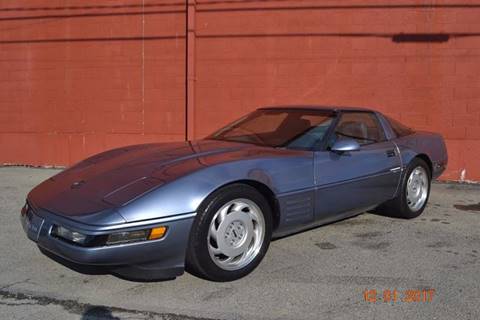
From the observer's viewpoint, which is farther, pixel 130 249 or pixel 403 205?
pixel 403 205

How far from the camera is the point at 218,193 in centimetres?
354

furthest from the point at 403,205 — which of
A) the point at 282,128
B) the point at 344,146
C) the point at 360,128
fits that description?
the point at 282,128

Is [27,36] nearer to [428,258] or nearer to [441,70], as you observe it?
[441,70]

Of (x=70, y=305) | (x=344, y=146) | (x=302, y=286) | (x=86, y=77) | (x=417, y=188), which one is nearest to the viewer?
(x=70, y=305)

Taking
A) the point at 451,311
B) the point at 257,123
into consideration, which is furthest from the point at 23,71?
the point at 451,311

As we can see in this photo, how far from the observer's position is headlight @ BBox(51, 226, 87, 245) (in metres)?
3.19


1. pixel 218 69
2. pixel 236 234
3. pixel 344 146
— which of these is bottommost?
pixel 236 234

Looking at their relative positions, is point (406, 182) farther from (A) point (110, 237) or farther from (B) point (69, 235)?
(B) point (69, 235)

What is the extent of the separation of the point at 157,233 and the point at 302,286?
111 cm

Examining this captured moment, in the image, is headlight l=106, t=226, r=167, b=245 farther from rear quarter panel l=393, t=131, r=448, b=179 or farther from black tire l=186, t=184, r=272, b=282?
rear quarter panel l=393, t=131, r=448, b=179

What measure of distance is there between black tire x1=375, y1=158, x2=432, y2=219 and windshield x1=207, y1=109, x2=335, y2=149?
111cm

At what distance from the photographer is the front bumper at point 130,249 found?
316cm
